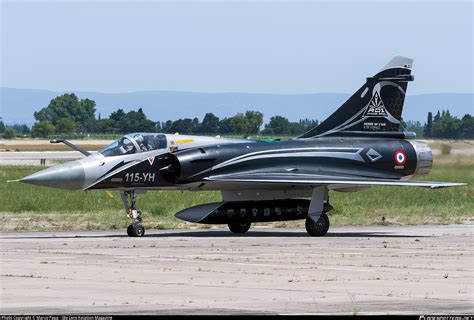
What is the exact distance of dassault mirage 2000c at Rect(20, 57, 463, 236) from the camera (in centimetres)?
2703

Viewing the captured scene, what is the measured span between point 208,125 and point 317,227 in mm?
60282

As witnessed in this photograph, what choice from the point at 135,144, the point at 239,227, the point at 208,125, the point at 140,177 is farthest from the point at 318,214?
the point at 208,125

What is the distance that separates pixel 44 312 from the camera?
45.4 ft

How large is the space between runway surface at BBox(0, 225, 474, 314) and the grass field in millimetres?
3417

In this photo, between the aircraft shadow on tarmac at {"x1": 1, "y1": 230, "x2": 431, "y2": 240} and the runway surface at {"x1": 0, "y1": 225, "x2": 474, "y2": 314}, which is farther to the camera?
the aircraft shadow on tarmac at {"x1": 1, "y1": 230, "x2": 431, "y2": 240}

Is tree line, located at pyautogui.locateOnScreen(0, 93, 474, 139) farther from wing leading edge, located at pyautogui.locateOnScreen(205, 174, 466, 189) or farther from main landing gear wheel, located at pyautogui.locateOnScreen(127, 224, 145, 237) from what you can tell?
main landing gear wheel, located at pyautogui.locateOnScreen(127, 224, 145, 237)

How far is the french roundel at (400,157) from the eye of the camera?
98.7 feet

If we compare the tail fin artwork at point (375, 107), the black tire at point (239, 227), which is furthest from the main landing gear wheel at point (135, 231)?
the tail fin artwork at point (375, 107)

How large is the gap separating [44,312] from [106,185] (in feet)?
43.0

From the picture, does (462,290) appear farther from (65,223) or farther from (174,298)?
(65,223)

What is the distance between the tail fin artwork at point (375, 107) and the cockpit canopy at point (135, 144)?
4.72m

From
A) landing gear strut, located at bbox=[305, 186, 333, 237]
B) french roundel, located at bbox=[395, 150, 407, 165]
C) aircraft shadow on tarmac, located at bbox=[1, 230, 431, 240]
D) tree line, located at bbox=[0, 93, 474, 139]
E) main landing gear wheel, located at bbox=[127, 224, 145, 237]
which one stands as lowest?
aircraft shadow on tarmac, located at bbox=[1, 230, 431, 240]

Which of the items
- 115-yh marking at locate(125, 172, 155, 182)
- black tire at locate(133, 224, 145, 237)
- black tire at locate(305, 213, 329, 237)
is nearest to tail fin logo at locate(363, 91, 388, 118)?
black tire at locate(305, 213, 329, 237)

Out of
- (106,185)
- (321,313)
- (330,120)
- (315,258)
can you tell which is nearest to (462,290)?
(321,313)
